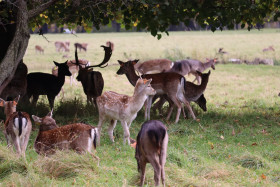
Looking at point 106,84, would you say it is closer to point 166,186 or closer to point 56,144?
point 56,144

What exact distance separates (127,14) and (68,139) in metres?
4.20

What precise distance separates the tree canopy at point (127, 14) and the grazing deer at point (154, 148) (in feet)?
11.5

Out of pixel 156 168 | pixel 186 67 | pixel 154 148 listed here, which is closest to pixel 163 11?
pixel 154 148

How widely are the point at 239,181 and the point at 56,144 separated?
222 cm

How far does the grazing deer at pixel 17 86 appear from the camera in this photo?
31.6 ft

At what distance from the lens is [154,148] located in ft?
16.6

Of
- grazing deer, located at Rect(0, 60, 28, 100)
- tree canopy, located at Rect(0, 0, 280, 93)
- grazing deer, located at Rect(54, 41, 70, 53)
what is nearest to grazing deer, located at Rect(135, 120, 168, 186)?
tree canopy, located at Rect(0, 0, 280, 93)

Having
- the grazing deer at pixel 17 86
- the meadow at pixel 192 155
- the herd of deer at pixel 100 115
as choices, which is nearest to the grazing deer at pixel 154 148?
the herd of deer at pixel 100 115

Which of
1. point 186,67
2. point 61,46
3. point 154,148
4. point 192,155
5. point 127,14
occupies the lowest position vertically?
point 61,46

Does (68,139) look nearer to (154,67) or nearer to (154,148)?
(154,148)

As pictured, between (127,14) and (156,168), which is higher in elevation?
(127,14)

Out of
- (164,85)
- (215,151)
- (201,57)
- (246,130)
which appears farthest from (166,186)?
(201,57)

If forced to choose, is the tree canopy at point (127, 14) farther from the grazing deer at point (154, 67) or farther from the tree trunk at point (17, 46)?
the grazing deer at point (154, 67)

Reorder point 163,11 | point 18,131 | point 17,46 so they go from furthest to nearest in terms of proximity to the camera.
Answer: point 163,11
point 17,46
point 18,131
